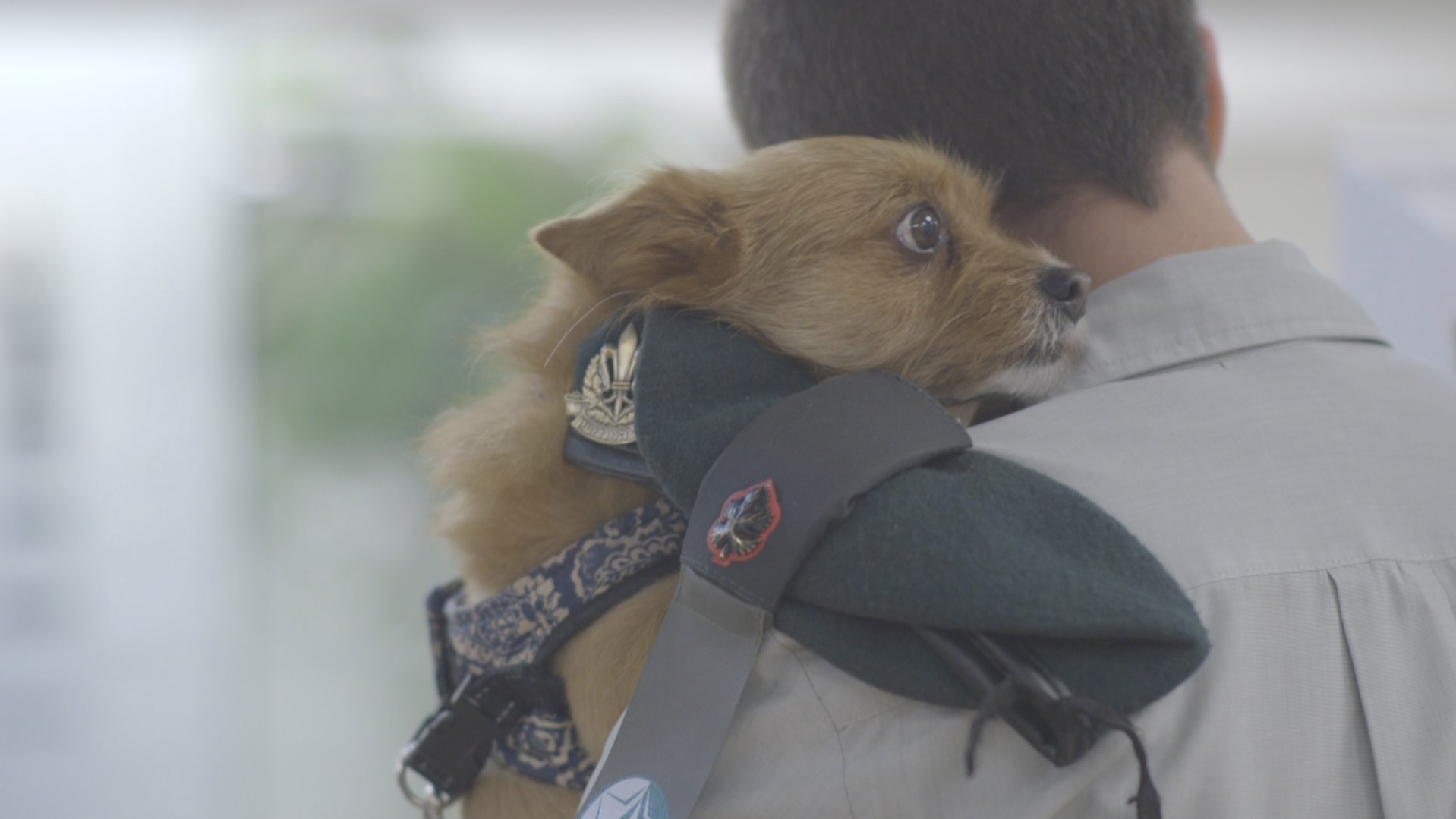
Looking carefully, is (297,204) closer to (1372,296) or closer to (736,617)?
(1372,296)

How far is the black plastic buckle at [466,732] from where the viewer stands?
3.34ft

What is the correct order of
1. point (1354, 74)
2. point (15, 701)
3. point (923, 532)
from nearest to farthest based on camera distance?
1. point (923, 532)
2. point (15, 701)
3. point (1354, 74)

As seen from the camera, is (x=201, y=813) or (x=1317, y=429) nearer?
(x=1317, y=429)

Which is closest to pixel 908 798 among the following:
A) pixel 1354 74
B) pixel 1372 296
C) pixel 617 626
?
pixel 617 626

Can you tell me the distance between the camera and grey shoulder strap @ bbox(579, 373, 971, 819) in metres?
0.74

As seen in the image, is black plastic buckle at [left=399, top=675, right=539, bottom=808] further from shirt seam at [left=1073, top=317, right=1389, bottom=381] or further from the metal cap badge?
shirt seam at [left=1073, top=317, right=1389, bottom=381]

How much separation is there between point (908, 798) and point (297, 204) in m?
3.38

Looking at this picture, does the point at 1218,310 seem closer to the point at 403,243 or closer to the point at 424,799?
the point at 424,799

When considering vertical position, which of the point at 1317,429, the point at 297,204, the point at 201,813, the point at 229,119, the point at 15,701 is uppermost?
the point at 1317,429

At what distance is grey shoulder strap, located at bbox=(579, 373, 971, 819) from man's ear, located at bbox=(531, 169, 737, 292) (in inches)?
14.4

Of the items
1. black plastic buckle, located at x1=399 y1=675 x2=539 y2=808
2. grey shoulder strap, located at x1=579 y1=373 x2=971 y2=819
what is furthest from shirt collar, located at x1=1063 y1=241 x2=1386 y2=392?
black plastic buckle, located at x1=399 y1=675 x2=539 y2=808

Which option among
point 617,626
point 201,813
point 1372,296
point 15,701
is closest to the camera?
point 617,626

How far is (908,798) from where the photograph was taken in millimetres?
753

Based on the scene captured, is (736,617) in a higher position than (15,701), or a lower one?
higher
